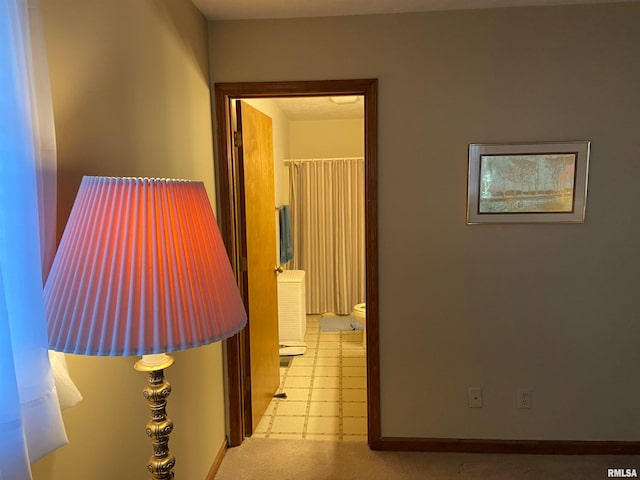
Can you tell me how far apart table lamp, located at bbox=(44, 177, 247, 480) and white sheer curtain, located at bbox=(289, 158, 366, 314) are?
3.85 metres

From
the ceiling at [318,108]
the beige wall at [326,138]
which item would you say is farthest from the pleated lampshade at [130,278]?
the beige wall at [326,138]

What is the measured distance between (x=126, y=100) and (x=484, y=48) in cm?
171

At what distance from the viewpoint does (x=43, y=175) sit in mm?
879

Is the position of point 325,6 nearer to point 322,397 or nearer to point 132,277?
point 132,277

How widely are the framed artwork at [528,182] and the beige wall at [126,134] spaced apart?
142 cm

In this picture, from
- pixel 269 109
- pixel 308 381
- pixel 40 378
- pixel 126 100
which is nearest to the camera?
pixel 40 378

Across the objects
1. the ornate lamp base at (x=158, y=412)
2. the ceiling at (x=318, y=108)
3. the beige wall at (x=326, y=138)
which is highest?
the ceiling at (x=318, y=108)

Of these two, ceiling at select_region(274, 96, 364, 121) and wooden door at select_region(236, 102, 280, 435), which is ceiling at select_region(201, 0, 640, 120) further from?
ceiling at select_region(274, 96, 364, 121)

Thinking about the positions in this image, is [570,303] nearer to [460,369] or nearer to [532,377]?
Result: [532,377]

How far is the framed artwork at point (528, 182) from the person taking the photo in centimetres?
213

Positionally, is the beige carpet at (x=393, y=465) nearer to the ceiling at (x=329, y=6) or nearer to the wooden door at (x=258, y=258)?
the wooden door at (x=258, y=258)

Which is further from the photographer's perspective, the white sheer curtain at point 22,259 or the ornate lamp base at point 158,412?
the ornate lamp base at point 158,412

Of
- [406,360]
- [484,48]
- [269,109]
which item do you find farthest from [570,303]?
[269,109]

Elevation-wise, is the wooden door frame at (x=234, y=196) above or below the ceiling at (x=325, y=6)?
below
